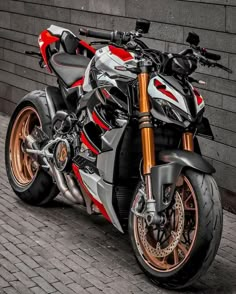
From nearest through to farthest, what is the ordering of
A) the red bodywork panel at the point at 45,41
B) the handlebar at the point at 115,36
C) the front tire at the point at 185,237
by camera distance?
the front tire at the point at 185,237 → the handlebar at the point at 115,36 → the red bodywork panel at the point at 45,41

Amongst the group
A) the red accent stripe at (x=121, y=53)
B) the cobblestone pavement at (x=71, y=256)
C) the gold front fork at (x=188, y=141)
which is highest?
the red accent stripe at (x=121, y=53)

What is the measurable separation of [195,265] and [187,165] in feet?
1.94

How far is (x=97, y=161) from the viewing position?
5711 mm

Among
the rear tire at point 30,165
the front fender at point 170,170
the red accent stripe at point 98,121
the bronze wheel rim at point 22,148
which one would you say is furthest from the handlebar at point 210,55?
the bronze wheel rim at point 22,148

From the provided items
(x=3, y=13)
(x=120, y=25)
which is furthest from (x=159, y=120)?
(x=3, y=13)

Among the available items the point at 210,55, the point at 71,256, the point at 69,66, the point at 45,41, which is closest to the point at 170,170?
the point at 210,55

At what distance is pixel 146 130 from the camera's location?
5.18 meters

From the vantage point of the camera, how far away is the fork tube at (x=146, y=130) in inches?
204

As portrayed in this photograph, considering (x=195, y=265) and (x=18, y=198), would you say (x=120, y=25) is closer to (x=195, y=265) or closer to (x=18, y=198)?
(x=18, y=198)

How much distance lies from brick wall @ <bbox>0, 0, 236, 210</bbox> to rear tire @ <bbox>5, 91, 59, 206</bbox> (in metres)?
1.35

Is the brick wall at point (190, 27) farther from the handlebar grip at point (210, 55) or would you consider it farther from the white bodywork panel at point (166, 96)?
the white bodywork panel at point (166, 96)

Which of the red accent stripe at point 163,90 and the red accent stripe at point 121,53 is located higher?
the red accent stripe at point 121,53

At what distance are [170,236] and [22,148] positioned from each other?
6.97 ft

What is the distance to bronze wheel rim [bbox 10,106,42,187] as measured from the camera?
271 inches
